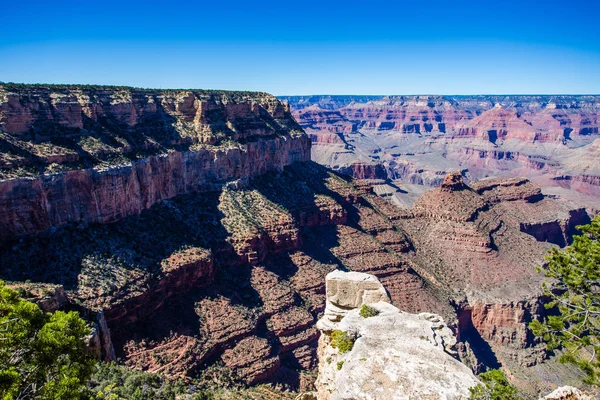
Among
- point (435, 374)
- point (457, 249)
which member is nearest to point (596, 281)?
point (435, 374)

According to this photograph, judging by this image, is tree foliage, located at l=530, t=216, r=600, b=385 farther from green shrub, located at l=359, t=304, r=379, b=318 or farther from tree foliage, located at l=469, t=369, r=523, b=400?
green shrub, located at l=359, t=304, r=379, b=318

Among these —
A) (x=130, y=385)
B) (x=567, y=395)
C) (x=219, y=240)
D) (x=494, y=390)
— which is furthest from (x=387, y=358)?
(x=219, y=240)

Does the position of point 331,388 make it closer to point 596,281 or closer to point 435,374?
point 435,374

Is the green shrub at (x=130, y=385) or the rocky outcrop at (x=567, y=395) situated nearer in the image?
the rocky outcrop at (x=567, y=395)

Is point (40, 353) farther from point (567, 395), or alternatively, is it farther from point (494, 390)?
point (567, 395)

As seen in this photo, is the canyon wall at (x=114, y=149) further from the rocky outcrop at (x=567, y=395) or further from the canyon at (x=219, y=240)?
the rocky outcrop at (x=567, y=395)

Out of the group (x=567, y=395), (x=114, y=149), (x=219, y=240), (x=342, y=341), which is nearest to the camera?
(x=567, y=395)

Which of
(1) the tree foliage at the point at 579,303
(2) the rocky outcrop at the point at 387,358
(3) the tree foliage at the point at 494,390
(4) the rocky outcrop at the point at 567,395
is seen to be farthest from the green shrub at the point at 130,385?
(1) the tree foliage at the point at 579,303
